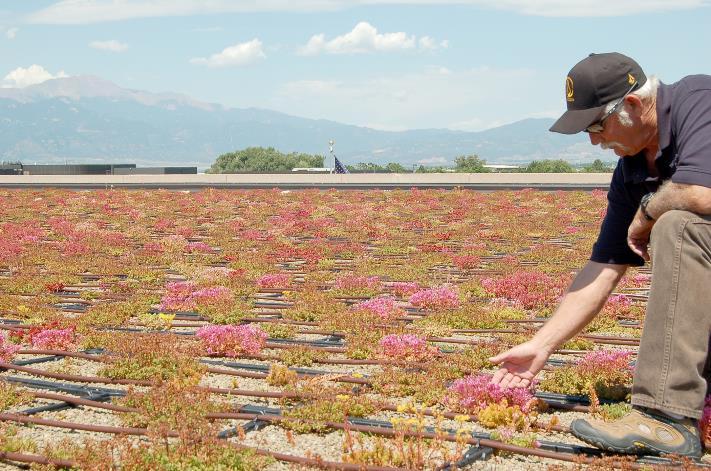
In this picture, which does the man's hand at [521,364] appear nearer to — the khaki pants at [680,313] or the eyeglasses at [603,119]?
the khaki pants at [680,313]

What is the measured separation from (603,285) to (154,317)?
20.3 ft

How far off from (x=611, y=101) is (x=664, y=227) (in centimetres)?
88

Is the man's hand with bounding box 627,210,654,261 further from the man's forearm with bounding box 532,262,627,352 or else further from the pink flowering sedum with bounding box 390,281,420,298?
the pink flowering sedum with bounding box 390,281,420,298

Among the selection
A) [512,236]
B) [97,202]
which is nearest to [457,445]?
[512,236]

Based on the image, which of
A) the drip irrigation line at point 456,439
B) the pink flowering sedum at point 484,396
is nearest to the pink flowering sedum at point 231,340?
the drip irrigation line at point 456,439

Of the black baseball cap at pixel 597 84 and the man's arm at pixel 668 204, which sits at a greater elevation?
the black baseball cap at pixel 597 84

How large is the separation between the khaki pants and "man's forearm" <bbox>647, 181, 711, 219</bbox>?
0.05 meters

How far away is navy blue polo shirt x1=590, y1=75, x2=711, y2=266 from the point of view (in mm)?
5102

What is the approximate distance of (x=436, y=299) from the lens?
37.8 feet

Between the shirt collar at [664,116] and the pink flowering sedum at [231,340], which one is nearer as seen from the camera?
the shirt collar at [664,116]

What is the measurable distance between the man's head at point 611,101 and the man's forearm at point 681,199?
44 cm

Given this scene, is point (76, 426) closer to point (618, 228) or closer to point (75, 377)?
point (75, 377)

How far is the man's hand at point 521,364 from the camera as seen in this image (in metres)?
6.10

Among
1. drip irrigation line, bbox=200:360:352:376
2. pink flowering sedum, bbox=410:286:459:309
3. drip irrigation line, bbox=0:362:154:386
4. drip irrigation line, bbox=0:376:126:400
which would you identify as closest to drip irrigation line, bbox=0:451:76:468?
drip irrigation line, bbox=0:376:126:400
